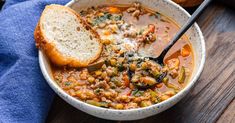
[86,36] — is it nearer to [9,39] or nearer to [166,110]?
[9,39]

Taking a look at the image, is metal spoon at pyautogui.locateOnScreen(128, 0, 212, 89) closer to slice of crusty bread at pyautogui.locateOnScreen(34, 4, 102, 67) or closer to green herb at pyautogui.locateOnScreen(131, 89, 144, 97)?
green herb at pyautogui.locateOnScreen(131, 89, 144, 97)

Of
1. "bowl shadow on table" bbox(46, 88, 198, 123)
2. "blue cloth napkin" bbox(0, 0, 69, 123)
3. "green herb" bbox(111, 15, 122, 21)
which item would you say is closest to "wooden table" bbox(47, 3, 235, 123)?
"bowl shadow on table" bbox(46, 88, 198, 123)

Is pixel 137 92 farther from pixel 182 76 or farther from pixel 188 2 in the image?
pixel 188 2

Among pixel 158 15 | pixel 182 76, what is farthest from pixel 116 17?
pixel 182 76

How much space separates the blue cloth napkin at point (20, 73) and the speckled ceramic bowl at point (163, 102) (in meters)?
0.11

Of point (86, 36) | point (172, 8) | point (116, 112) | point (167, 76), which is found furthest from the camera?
point (172, 8)

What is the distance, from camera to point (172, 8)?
2.78 meters

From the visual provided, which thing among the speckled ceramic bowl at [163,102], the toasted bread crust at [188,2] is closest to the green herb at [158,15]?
the speckled ceramic bowl at [163,102]

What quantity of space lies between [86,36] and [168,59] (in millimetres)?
516

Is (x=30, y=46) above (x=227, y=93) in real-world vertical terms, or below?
above

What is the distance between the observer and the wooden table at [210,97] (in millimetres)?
2412

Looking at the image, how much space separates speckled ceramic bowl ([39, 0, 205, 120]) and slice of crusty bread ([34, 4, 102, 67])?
8 centimetres

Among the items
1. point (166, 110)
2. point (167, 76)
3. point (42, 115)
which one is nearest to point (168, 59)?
point (167, 76)

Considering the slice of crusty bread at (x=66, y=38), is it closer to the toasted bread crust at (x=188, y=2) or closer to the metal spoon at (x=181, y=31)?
the metal spoon at (x=181, y=31)
